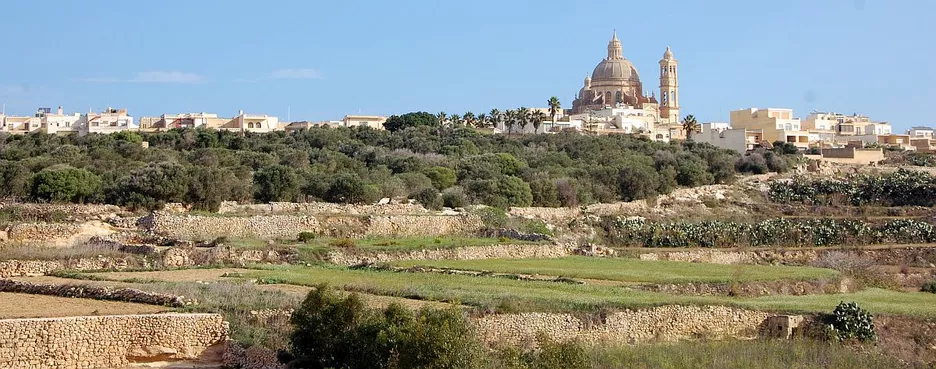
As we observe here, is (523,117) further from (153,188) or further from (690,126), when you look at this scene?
(153,188)

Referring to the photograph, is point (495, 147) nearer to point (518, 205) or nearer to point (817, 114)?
point (518, 205)

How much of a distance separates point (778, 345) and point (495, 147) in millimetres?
55101

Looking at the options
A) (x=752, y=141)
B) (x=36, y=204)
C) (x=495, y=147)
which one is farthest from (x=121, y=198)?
(x=752, y=141)

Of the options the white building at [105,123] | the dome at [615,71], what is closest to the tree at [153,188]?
the white building at [105,123]

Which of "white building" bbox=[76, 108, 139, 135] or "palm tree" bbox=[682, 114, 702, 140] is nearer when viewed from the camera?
"white building" bbox=[76, 108, 139, 135]

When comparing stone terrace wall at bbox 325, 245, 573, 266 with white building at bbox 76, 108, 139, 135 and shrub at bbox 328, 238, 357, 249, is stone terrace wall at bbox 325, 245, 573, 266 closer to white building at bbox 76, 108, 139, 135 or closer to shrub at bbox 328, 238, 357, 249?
shrub at bbox 328, 238, 357, 249

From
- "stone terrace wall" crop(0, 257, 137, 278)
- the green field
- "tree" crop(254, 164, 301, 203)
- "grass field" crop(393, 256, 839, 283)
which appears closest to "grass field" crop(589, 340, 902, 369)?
the green field

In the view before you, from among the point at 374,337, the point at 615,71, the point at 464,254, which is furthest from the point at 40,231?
the point at 615,71

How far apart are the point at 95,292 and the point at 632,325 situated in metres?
9.98

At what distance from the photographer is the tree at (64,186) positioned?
4206 cm

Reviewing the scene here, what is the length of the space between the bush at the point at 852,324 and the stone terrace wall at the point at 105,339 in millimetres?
11167

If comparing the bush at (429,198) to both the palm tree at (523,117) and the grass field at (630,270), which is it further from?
the palm tree at (523,117)

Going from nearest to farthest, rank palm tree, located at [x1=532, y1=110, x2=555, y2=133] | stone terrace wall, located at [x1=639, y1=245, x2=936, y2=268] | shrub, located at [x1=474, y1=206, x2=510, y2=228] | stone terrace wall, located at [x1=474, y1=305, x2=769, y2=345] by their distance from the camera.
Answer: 1. stone terrace wall, located at [x1=474, y1=305, x2=769, y2=345]
2. stone terrace wall, located at [x1=639, y1=245, x2=936, y2=268]
3. shrub, located at [x1=474, y1=206, x2=510, y2=228]
4. palm tree, located at [x1=532, y1=110, x2=555, y2=133]

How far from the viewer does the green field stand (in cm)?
2341
